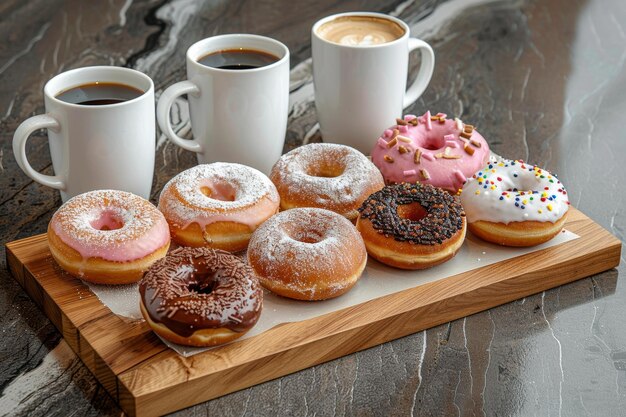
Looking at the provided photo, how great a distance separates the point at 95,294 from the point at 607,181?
103cm

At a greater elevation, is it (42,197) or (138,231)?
(138,231)

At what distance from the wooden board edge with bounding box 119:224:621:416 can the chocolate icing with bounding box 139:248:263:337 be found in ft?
0.20

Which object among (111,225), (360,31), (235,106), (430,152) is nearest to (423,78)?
(360,31)

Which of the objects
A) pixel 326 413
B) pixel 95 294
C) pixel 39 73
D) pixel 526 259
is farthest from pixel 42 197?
pixel 526 259

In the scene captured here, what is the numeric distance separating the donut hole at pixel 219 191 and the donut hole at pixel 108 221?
6.5 inches

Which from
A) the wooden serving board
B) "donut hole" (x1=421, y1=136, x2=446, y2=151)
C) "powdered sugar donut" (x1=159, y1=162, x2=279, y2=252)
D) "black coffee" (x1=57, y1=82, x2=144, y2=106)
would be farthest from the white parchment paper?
"black coffee" (x1=57, y1=82, x2=144, y2=106)

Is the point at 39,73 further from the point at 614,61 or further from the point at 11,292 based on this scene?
the point at 614,61

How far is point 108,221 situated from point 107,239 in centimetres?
8

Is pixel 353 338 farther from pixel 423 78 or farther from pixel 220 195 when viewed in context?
pixel 423 78

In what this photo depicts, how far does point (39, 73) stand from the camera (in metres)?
2.19

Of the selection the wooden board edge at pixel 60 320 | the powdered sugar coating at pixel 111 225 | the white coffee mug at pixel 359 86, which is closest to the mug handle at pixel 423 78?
the white coffee mug at pixel 359 86

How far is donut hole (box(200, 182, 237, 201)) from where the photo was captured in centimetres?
157

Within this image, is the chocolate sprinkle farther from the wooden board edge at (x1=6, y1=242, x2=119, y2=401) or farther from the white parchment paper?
the wooden board edge at (x1=6, y1=242, x2=119, y2=401)

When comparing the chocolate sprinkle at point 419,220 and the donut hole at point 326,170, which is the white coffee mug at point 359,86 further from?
the chocolate sprinkle at point 419,220
